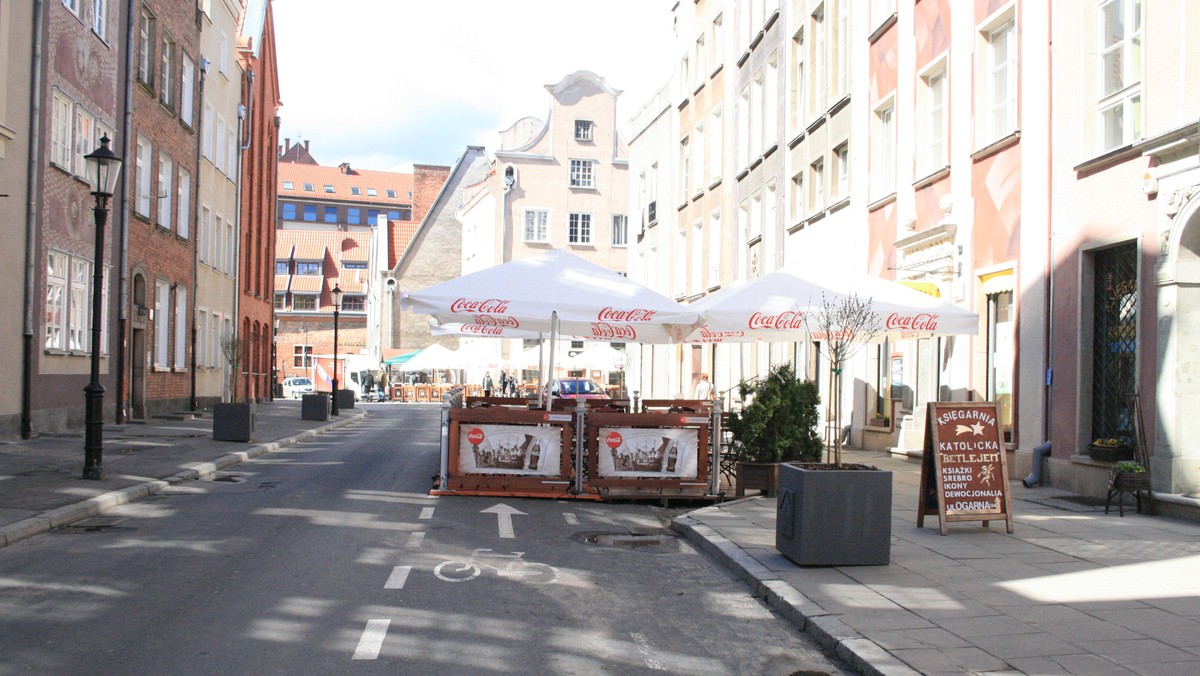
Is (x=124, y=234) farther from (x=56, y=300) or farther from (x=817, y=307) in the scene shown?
(x=817, y=307)

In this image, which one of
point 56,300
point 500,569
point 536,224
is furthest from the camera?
point 536,224

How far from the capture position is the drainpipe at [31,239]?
60.2 ft

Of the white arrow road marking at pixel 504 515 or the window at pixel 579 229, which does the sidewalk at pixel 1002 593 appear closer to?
the white arrow road marking at pixel 504 515

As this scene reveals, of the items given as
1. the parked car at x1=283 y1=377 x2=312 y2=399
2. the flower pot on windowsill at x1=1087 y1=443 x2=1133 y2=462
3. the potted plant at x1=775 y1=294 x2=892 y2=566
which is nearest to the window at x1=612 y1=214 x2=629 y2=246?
the parked car at x1=283 y1=377 x2=312 y2=399

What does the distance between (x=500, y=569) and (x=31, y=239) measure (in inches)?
559

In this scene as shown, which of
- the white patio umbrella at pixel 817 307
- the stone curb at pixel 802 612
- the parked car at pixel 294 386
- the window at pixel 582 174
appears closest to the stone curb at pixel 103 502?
the stone curb at pixel 802 612

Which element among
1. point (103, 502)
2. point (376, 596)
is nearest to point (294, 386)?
point (103, 502)

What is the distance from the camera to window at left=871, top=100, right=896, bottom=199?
66.1ft

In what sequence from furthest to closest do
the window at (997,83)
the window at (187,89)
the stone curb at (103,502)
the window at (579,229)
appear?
the window at (579,229) → the window at (187,89) → the window at (997,83) → the stone curb at (103,502)

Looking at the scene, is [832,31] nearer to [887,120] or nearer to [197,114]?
[887,120]

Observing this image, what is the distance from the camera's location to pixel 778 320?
13094 mm

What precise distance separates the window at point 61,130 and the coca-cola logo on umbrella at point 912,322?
15591mm

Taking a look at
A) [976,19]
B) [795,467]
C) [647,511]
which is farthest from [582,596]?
[976,19]

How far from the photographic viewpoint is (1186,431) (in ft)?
36.0
